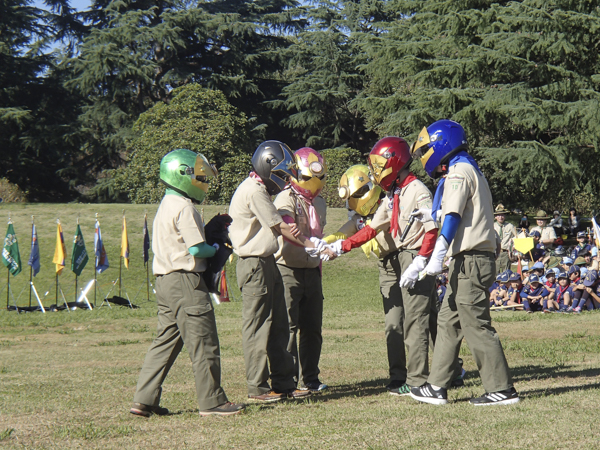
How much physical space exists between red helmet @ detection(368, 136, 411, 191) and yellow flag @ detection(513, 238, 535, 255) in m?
12.1

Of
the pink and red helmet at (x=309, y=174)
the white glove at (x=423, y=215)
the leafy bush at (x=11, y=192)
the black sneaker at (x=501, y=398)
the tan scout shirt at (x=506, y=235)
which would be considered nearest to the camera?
the black sneaker at (x=501, y=398)

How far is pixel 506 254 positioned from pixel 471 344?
43.9ft


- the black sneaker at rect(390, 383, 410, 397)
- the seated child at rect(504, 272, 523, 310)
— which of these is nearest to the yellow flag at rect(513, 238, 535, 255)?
the seated child at rect(504, 272, 523, 310)

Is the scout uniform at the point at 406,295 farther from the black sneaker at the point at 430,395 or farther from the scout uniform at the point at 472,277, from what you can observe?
the scout uniform at the point at 472,277

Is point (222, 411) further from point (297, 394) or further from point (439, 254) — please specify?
point (439, 254)

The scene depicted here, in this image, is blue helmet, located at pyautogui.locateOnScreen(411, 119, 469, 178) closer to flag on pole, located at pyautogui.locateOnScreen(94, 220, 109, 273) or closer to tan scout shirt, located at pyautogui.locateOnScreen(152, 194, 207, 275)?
tan scout shirt, located at pyautogui.locateOnScreen(152, 194, 207, 275)

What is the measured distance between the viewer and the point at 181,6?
43.8m

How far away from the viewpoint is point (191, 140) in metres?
35.2

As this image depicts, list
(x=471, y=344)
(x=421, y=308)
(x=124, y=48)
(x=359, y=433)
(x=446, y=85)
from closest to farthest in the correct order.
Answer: (x=359, y=433)
(x=471, y=344)
(x=421, y=308)
(x=446, y=85)
(x=124, y=48)

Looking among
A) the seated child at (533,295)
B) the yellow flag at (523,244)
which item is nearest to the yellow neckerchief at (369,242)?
the seated child at (533,295)

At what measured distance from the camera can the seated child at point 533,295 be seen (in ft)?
48.6

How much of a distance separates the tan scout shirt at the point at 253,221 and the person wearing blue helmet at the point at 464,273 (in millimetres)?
1510

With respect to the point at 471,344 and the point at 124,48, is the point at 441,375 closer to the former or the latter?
the point at 471,344

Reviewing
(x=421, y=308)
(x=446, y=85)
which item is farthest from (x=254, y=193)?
(x=446, y=85)
